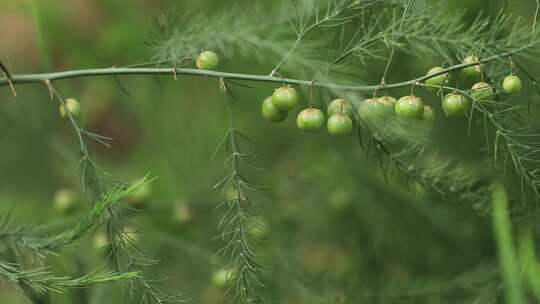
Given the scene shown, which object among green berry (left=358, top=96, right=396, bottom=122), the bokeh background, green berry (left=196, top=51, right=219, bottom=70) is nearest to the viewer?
green berry (left=358, top=96, right=396, bottom=122)

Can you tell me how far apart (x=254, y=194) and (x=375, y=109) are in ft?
1.93

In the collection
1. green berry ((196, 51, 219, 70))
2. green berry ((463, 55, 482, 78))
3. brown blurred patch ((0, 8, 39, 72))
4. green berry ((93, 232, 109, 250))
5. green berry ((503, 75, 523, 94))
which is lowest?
green berry ((93, 232, 109, 250))

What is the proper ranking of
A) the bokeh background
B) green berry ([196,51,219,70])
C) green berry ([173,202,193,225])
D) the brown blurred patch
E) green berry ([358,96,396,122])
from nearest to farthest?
green berry ([358,96,396,122]) → green berry ([196,51,219,70]) → the bokeh background → green berry ([173,202,193,225]) → the brown blurred patch

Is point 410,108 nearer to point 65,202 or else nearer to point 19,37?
point 65,202

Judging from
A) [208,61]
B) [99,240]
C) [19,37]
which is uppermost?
[19,37]

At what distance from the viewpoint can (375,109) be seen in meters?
0.54

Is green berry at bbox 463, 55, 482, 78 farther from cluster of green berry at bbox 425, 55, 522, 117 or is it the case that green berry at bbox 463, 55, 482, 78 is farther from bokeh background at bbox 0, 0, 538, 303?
bokeh background at bbox 0, 0, 538, 303

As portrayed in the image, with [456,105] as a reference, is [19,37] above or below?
above

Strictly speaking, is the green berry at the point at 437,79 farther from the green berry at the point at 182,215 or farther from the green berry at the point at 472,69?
the green berry at the point at 182,215

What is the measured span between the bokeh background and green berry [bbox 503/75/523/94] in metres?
0.21

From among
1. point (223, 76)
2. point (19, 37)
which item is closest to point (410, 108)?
point (223, 76)

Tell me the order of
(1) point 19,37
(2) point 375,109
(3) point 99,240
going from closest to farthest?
(2) point 375,109
(3) point 99,240
(1) point 19,37

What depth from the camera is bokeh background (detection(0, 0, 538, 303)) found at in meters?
0.98

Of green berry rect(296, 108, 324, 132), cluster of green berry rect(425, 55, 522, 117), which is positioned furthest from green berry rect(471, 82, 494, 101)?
green berry rect(296, 108, 324, 132)
